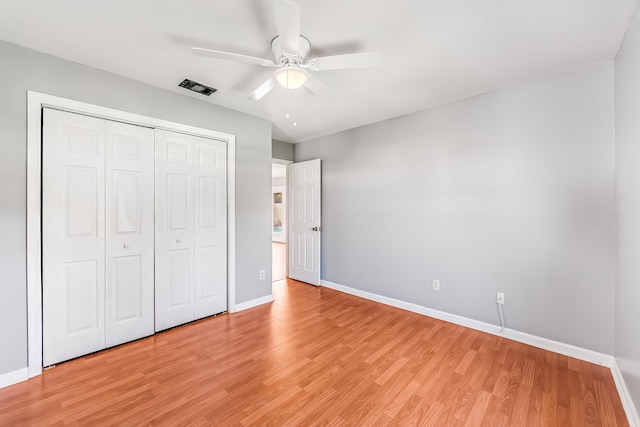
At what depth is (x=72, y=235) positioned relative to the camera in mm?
2148

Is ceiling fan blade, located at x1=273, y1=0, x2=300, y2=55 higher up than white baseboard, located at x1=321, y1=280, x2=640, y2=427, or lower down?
higher up

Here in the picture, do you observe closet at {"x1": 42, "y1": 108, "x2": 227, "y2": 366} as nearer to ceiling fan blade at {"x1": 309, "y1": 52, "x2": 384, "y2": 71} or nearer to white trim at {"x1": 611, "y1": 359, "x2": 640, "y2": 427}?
ceiling fan blade at {"x1": 309, "y1": 52, "x2": 384, "y2": 71}

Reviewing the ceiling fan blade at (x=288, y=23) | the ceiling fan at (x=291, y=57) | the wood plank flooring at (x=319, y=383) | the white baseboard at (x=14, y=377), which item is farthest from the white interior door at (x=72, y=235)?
the ceiling fan blade at (x=288, y=23)

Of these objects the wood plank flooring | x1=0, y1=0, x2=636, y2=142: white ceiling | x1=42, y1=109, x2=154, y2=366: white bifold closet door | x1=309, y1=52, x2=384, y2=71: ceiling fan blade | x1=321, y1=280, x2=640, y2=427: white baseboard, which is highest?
x1=0, y1=0, x2=636, y2=142: white ceiling

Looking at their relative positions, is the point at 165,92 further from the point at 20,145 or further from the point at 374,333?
the point at 374,333

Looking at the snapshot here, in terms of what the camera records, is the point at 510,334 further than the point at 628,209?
Yes

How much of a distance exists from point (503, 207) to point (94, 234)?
3816 millimetres

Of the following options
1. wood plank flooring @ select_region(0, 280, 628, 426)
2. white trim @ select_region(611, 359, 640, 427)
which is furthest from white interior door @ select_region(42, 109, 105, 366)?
white trim @ select_region(611, 359, 640, 427)

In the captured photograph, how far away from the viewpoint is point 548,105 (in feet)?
7.58

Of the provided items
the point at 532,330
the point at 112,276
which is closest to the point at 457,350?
the point at 532,330

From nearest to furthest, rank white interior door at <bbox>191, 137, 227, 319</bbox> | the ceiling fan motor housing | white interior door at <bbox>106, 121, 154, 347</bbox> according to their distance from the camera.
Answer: the ceiling fan motor housing, white interior door at <bbox>106, 121, 154, 347</bbox>, white interior door at <bbox>191, 137, 227, 319</bbox>

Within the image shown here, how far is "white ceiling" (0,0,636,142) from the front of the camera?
1563 millimetres

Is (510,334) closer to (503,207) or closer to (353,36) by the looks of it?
(503,207)

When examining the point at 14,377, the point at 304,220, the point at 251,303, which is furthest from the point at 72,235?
the point at 304,220
